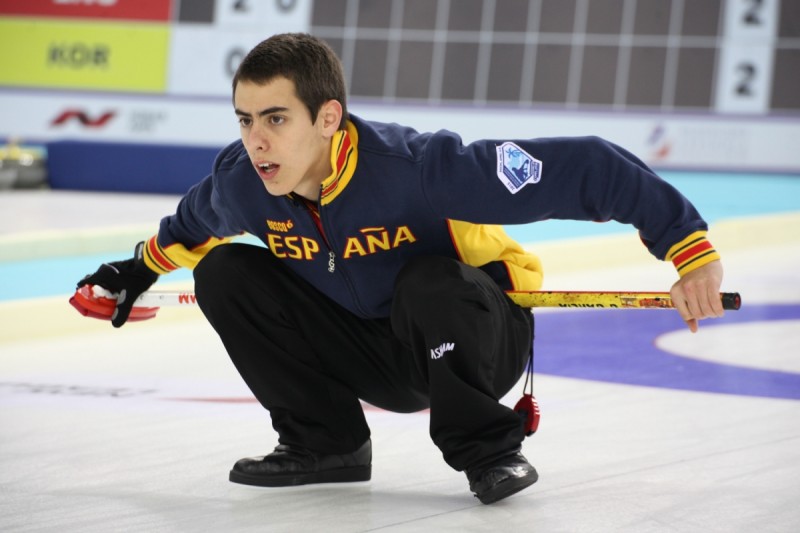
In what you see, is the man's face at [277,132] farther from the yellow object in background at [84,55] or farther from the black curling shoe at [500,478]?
the yellow object in background at [84,55]

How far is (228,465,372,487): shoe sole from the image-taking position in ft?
7.48

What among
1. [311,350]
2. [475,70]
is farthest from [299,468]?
[475,70]

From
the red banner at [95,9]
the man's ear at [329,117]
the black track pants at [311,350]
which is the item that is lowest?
the black track pants at [311,350]

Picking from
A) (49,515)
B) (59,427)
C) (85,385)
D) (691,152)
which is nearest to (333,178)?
(49,515)

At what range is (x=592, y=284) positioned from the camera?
214 inches

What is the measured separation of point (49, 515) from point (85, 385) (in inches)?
50.1

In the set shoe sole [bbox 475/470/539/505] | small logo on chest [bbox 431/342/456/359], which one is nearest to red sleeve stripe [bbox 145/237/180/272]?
small logo on chest [bbox 431/342/456/359]

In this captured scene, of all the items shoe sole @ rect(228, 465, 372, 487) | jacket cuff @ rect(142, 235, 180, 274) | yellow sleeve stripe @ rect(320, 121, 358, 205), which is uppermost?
yellow sleeve stripe @ rect(320, 121, 358, 205)

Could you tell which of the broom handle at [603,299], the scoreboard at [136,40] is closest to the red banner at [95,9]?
the scoreboard at [136,40]

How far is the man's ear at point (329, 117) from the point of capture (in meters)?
2.22

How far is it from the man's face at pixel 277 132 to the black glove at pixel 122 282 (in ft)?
1.56

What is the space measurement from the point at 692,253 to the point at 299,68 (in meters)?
0.72

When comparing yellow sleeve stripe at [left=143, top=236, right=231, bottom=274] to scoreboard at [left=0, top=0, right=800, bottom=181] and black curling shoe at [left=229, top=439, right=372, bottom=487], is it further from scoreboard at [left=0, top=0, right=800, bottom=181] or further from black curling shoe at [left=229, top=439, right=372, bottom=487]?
scoreboard at [left=0, top=0, right=800, bottom=181]

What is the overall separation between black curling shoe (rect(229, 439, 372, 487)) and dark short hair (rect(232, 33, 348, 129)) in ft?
1.95
